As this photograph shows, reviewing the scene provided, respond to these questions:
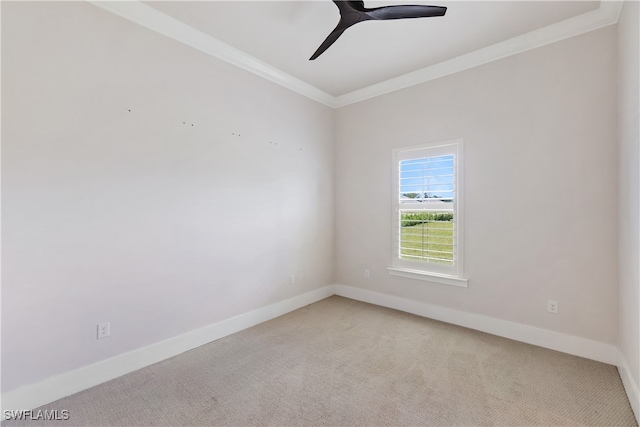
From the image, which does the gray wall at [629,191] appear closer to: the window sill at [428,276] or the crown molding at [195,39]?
the window sill at [428,276]

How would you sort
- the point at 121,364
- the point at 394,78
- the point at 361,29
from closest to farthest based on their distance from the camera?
the point at 121,364 → the point at 361,29 → the point at 394,78

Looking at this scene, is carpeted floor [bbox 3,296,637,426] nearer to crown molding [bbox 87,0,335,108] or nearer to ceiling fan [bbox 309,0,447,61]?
ceiling fan [bbox 309,0,447,61]

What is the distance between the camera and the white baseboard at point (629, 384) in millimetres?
1784

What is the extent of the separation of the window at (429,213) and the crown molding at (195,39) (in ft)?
5.51

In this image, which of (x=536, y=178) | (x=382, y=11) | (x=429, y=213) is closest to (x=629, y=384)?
(x=536, y=178)

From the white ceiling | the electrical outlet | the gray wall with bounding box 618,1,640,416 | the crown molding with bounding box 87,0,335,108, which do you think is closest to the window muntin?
the white ceiling

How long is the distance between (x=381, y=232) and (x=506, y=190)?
1476 millimetres

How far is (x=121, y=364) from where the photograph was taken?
2266mm

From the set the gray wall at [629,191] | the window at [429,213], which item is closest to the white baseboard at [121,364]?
the window at [429,213]

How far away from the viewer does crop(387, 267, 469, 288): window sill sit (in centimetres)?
Answer: 319

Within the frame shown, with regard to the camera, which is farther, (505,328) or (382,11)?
(505,328)

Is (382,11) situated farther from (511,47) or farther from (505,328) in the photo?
(505,328)

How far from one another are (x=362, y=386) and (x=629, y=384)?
5.81ft

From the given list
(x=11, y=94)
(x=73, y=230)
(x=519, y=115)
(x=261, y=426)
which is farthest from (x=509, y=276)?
(x=11, y=94)
